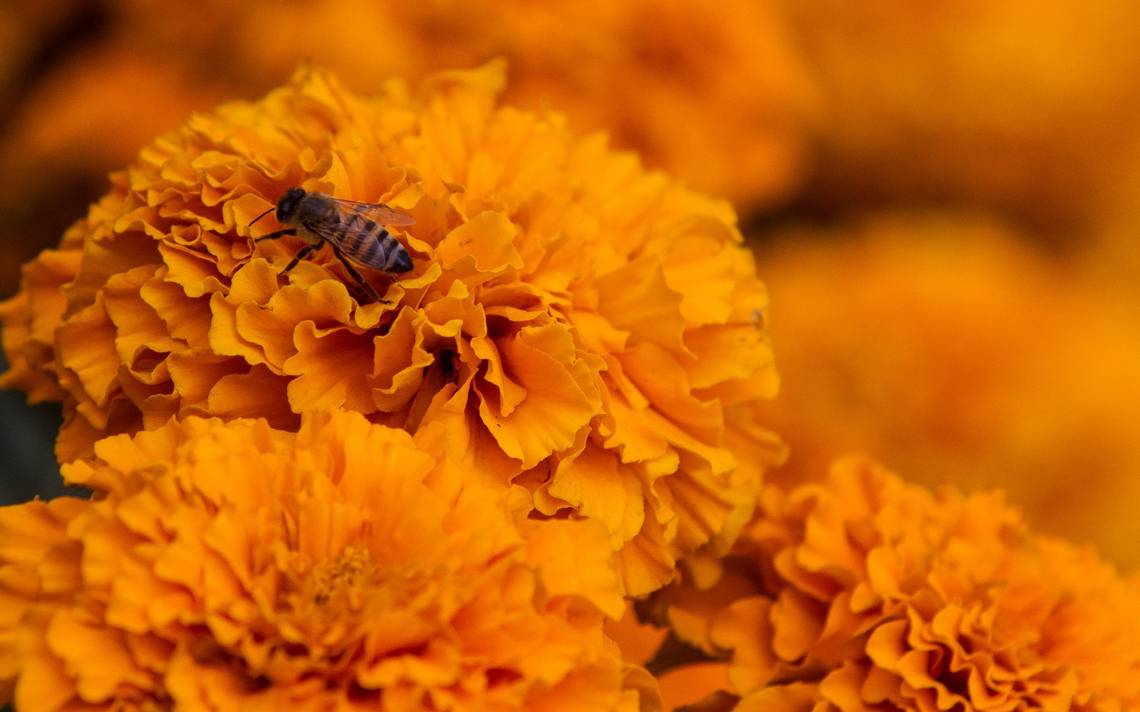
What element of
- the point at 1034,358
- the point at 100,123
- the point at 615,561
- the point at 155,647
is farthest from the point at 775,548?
the point at 100,123

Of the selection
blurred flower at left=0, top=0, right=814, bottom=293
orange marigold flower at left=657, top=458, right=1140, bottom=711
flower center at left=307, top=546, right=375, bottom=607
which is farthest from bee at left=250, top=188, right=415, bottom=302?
blurred flower at left=0, top=0, right=814, bottom=293

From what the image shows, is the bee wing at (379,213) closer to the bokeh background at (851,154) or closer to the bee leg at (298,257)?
the bee leg at (298,257)

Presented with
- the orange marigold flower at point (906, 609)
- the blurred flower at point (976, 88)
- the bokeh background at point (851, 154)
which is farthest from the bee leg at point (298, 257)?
the blurred flower at point (976, 88)

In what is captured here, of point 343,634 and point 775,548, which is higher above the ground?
point 775,548

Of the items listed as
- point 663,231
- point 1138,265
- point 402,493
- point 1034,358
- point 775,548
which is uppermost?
point 1138,265

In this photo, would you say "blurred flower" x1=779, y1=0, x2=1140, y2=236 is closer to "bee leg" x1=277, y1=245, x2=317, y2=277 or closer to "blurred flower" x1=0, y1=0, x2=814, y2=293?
"blurred flower" x1=0, y1=0, x2=814, y2=293

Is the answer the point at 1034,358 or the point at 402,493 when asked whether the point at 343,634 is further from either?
the point at 1034,358
